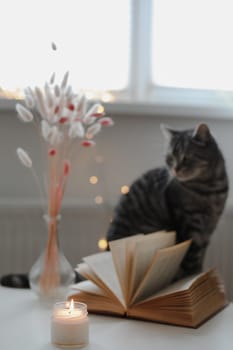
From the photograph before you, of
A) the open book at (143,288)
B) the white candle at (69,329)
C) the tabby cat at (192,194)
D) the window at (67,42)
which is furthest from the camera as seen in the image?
the window at (67,42)

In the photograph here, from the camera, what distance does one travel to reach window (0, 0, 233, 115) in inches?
69.9

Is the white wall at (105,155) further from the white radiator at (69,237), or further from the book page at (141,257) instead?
the book page at (141,257)

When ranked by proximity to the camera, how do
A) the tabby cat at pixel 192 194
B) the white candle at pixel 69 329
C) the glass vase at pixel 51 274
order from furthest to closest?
1. the tabby cat at pixel 192 194
2. the glass vase at pixel 51 274
3. the white candle at pixel 69 329

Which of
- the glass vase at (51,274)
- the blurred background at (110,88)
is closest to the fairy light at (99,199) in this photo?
the blurred background at (110,88)

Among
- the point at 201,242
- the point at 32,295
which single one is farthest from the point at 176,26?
the point at 32,295

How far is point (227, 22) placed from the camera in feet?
6.28

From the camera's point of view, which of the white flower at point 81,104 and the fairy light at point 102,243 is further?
the fairy light at point 102,243

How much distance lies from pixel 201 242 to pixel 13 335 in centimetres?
59

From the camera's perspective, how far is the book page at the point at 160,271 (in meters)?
1.08

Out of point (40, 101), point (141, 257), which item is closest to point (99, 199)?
point (40, 101)

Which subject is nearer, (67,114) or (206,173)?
(67,114)

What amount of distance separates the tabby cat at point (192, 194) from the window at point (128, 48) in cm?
35

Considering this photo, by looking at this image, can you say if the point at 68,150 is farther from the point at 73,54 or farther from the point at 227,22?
the point at 227,22

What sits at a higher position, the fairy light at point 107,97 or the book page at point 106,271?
the fairy light at point 107,97
